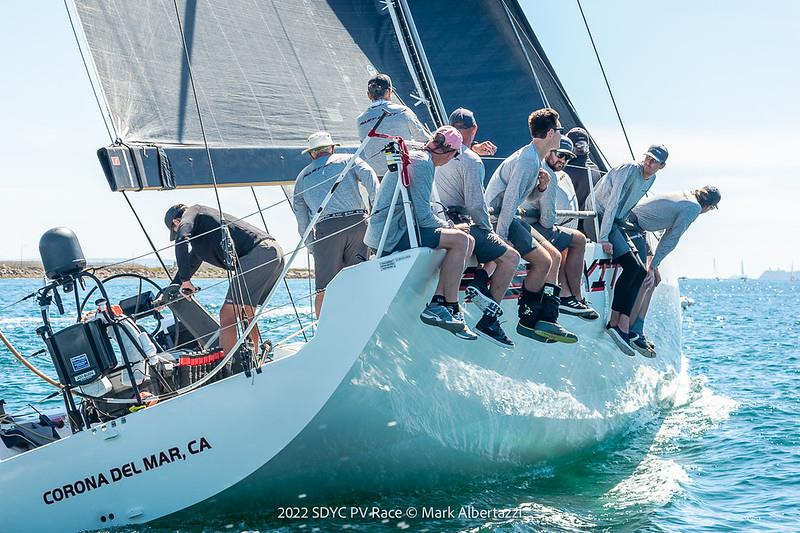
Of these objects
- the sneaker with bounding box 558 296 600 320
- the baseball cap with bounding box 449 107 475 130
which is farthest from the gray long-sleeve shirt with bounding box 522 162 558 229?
the baseball cap with bounding box 449 107 475 130

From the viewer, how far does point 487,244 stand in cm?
573

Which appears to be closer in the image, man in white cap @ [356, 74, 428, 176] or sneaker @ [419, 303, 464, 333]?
sneaker @ [419, 303, 464, 333]

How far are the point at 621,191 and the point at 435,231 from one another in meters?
2.71

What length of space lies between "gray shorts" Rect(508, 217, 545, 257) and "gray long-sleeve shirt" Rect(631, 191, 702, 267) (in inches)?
85.8

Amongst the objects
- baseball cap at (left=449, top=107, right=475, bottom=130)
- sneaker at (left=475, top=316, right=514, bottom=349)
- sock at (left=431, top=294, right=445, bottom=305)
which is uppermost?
baseball cap at (left=449, top=107, right=475, bottom=130)

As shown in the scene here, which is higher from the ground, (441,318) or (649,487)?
(441,318)

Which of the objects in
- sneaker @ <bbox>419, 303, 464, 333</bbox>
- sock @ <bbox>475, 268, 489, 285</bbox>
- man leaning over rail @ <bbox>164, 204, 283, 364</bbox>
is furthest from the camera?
man leaning over rail @ <bbox>164, 204, 283, 364</bbox>

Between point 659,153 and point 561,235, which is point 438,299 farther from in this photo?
point 659,153

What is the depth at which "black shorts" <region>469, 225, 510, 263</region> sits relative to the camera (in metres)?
5.73

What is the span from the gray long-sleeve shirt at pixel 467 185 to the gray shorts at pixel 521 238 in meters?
0.37

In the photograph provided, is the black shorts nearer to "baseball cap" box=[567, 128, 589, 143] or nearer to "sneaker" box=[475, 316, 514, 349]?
"sneaker" box=[475, 316, 514, 349]

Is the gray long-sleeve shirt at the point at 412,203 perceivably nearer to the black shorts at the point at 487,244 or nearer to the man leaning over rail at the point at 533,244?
the black shorts at the point at 487,244

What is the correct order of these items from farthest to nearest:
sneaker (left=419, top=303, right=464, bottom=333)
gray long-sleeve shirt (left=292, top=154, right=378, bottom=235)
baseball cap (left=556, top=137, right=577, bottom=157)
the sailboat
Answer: baseball cap (left=556, top=137, right=577, bottom=157), gray long-sleeve shirt (left=292, top=154, right=378, bottom=235), the sailboat, sneaker (left=419, top=303, right=464, bottom=333)

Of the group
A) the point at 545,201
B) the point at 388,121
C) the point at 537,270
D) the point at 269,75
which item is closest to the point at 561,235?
the point at 545,201
